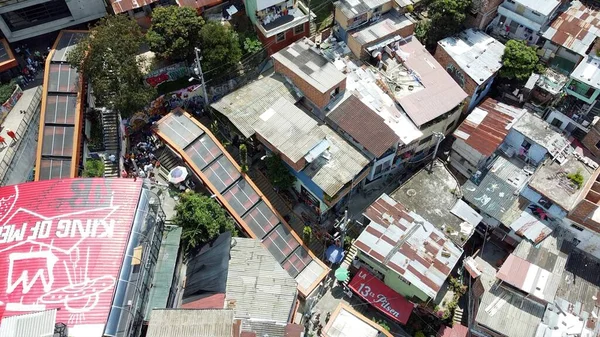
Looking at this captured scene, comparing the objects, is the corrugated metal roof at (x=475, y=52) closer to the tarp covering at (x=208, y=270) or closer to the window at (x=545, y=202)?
the window at (x=545, y=202)

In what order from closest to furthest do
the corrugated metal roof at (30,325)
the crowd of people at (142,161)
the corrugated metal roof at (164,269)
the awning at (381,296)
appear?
1. the corrugated metal roof at (30,325)
2. the corrugated metal roof at (164,269)
3. the awning at (381,296)
4. the crowd of people at (142,161)

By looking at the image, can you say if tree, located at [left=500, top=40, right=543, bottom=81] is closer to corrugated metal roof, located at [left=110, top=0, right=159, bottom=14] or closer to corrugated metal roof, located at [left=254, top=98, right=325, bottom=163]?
corrugated metal roof, located at [left=254, top=98, right=325, bottom=163]

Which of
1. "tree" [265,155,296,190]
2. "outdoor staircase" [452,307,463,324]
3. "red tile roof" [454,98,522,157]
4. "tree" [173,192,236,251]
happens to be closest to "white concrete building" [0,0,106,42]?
"tree" [173,192,236,251]

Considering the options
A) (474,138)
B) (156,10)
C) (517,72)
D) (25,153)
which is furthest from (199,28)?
(517,72)

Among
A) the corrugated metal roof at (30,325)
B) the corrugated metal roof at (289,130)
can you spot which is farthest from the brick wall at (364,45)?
the corrugated metal roof at (30,325)

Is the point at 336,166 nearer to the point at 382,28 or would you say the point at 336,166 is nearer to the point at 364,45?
the point at 364,45

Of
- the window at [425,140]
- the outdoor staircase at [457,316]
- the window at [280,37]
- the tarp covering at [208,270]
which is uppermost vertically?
the window at [280,37]

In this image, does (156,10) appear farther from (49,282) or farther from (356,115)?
(49,282)

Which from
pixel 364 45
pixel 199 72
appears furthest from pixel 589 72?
pixel 199 72
